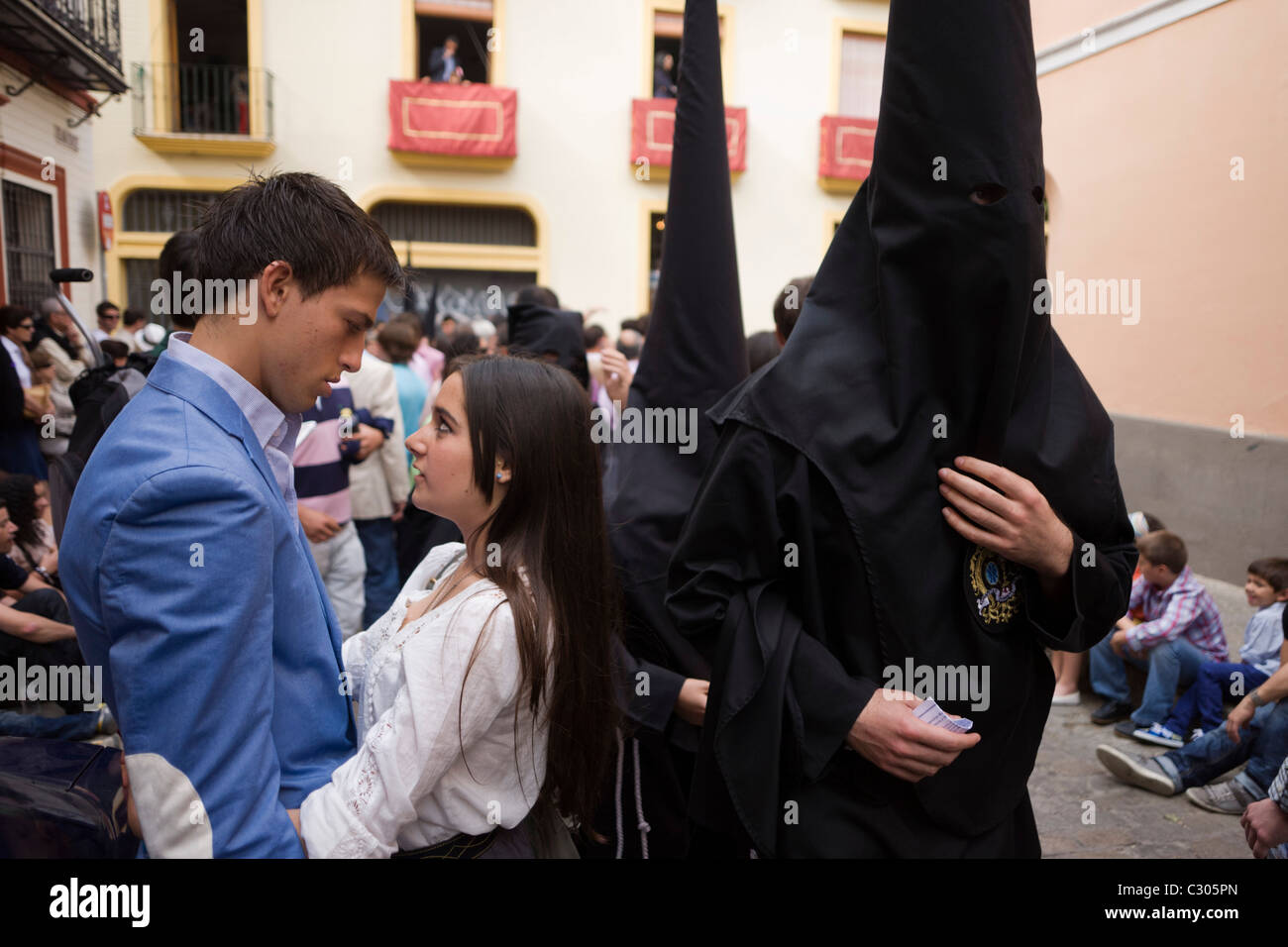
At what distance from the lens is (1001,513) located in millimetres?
1602

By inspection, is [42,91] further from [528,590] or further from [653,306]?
[528,590]

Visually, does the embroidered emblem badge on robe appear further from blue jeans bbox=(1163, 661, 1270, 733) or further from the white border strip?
the white border strip

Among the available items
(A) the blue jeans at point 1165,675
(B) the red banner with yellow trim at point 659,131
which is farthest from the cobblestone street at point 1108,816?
(B) the red banner with yellow trim at point 659,131

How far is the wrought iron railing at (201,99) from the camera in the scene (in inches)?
586

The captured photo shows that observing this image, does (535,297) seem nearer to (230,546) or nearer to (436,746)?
(436,746)

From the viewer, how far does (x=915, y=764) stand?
155cm

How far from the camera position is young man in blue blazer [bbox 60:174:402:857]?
→ 1.19m

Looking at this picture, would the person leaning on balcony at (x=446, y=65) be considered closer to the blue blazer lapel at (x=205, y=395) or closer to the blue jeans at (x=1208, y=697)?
the blue jeans at (x=1208, y=697)

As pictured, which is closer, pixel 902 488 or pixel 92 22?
pixel 902 488

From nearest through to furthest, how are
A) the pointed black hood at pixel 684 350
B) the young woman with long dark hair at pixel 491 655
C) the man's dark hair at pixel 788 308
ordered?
the young woman with long dark hair at pixel 491 655 < the pointed black hood at pixel 684 350 < the man's dark hair at pixel 788 308

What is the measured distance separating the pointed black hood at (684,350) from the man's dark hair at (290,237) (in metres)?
1.11

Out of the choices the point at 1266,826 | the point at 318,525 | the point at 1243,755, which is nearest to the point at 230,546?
the point at 1266,826

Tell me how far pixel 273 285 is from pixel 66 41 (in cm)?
1092

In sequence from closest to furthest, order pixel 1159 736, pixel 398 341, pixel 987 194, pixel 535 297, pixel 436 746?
pixel 436 746, pixel 987 194, pixel 535 297, pixel 1159 736, pixel 398 341
